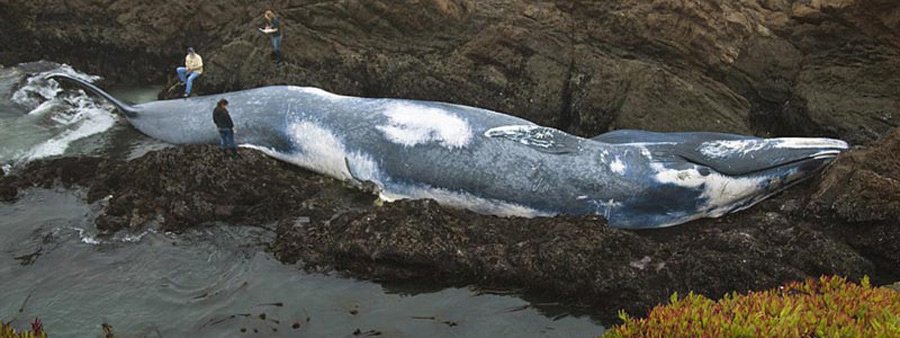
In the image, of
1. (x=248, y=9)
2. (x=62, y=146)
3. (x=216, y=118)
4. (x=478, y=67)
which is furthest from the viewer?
(x=248, y=9)

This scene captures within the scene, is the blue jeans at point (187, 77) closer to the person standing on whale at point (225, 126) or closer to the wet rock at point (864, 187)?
the person standing on whale at point (225, 126)

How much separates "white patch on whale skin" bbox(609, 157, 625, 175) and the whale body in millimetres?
15

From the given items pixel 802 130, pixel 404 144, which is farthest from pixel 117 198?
pixel 802 130

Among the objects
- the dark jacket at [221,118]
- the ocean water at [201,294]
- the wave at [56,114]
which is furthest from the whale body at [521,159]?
the wave at [56,114]

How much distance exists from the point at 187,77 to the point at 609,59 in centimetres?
720

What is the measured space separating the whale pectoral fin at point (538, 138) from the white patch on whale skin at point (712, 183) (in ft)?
3.75

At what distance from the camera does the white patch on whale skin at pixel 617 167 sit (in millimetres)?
8953

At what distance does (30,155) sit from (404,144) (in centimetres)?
567

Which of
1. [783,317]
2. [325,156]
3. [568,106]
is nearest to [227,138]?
[325,156]

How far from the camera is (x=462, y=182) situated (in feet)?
30.4

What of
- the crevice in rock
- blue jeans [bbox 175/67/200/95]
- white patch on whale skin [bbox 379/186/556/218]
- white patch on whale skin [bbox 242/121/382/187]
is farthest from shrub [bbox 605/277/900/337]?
blue jeans [bbox 175/67/200/95]

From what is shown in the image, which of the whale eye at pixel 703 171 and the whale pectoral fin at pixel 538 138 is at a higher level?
the whale eye at pixel 703 171

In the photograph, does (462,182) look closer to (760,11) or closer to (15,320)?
(15,320)

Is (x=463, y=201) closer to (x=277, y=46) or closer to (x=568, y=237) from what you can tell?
(x=568, y=237)
